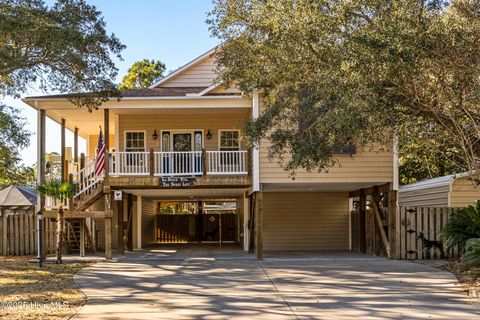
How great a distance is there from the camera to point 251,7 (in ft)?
44.4

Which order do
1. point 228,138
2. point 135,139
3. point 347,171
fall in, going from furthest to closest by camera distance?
point 135,139 < point 228,138 < point 347,171

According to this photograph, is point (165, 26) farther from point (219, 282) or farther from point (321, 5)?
point (219, 282)

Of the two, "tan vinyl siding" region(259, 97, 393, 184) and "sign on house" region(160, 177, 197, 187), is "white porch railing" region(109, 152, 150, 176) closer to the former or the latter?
"sign on house" region(160, 177, 197, 187)

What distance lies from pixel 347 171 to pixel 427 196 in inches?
163

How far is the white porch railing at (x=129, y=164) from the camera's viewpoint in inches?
749

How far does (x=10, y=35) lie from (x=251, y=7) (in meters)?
5.04

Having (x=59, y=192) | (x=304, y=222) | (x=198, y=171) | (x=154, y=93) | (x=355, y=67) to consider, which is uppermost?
(x=154, y=93)

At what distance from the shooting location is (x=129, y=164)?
1972 centimetres

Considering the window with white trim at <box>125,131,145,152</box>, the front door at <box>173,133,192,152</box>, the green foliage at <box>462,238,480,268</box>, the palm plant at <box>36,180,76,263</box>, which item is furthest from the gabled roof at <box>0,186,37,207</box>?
the green foliage at <box>462,238,480,268</box>

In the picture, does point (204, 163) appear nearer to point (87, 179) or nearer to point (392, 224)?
point (87, 179)

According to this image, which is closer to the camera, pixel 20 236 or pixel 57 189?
pixel 57 189

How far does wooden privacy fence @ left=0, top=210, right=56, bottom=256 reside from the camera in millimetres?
20812

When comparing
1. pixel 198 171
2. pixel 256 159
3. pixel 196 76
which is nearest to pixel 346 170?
pixel 256 159

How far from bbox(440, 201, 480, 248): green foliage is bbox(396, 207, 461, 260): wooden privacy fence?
2345 millimetres
